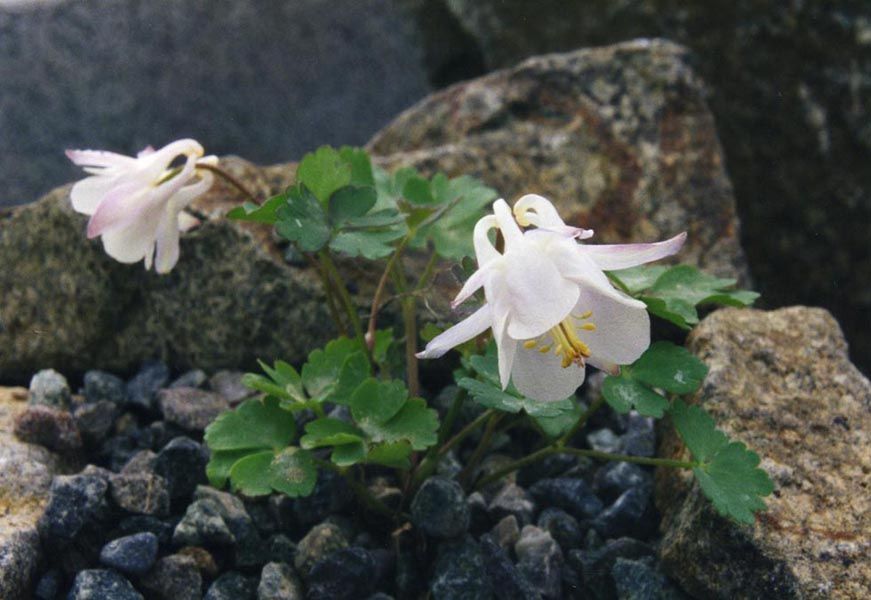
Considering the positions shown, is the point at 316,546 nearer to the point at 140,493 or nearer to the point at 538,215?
the point at 140,493

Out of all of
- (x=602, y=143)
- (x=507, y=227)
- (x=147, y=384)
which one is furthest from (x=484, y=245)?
(x=602, y=143)

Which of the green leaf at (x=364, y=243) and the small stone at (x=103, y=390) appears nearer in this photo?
the green leaf at (x=364, y=243)

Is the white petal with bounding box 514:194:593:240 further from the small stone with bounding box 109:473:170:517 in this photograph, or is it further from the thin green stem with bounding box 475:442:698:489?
the small stone with bounding box 109:473:170:517

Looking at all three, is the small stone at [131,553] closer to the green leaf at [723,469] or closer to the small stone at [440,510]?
the small stone at [440,510]

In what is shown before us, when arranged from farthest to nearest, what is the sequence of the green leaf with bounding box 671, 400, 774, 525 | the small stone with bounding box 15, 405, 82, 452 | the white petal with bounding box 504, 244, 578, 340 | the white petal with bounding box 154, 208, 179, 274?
1. the small stone with bounding box 15, 405, 82, 452
2. the white petal with bounding box 154, 208, 179, 274
3. the green leaf with bounding box 671, 400, 774, 525
4. the white petal with bounding box 504, 244, 578, 340

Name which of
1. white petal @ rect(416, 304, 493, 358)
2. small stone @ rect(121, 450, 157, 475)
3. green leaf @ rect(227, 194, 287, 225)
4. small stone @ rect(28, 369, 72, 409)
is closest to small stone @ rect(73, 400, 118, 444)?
small stone @ rect(28, 369, 72, 409)

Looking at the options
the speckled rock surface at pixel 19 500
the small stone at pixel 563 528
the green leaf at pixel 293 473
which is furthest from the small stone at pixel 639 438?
the speckled rock surface at pixel 19 500

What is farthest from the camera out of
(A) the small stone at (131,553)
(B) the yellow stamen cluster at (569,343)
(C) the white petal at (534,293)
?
(A) the small stone at (131,553)

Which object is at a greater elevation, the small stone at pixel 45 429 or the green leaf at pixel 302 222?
the green leaf at pixel 302 222

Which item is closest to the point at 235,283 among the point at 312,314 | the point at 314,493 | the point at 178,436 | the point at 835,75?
the point at 312,314
